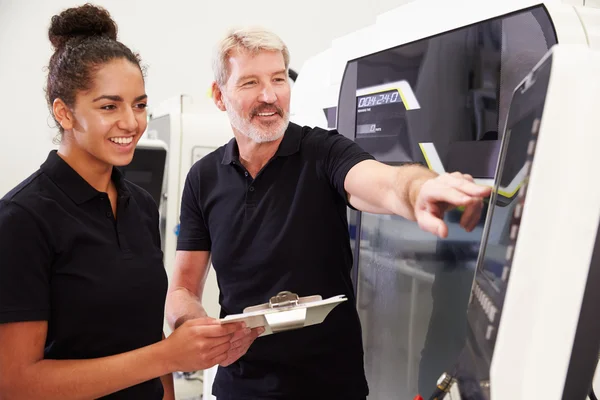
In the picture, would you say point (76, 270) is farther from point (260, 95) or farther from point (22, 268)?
point (260, 95)

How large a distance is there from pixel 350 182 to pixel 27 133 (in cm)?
367

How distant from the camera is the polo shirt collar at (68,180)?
3.46ft

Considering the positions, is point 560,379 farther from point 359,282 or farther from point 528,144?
point 359,282

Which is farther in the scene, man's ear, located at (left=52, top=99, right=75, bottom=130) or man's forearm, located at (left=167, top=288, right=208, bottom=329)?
man's forearm, located at (left=167, top=288, right=208, bottom=329)

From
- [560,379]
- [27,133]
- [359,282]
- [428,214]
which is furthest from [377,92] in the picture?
[27,133]

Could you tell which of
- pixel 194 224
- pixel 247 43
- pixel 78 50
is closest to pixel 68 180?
pixel 78 50

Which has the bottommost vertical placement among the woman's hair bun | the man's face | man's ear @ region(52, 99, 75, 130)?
man's ear @ region(52, 99, 75, 130)

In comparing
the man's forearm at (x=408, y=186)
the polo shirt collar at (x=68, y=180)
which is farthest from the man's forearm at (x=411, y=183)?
the polo shirt collar at (x=68, y=180)

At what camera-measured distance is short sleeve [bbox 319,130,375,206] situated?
1245mm

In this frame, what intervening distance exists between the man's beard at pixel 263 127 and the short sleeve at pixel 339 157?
0.11 metres

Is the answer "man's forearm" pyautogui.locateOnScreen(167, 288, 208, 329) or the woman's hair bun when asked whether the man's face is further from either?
"man's forearm" pyautogui.locateOnScreen(167, 288, 208, 329)

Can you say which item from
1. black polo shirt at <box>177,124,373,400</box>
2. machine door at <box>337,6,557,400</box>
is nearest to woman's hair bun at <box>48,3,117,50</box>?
black polo shirt at <box>177,124,373,400</box>

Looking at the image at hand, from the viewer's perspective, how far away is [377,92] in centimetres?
162

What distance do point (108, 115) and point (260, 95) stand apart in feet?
1.46
